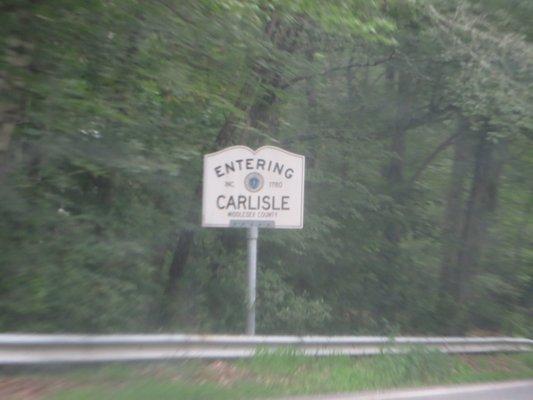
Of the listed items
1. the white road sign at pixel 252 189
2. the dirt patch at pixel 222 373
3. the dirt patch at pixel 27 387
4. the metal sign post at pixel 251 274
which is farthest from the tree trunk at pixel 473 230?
the dirt patch at pixel 27 387

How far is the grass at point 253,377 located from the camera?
7562mm

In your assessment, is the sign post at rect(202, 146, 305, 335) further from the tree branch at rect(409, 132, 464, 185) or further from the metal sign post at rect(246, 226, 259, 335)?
the tree branch at rect(409, 132, 464, 185)

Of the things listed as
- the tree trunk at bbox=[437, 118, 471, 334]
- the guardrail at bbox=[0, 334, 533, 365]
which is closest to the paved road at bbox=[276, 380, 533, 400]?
the guardrail at bbox=[0, 334, 533, 365]

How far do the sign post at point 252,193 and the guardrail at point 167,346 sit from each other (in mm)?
1401

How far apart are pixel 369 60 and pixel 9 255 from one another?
984 cm

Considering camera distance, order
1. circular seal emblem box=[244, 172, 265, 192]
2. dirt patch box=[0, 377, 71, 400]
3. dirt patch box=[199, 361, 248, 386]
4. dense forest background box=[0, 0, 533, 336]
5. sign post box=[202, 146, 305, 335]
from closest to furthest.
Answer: dirt patch box=[0, 377, 71, 400] → dirt patch box=[199, 361, 248, 386] → dense forest background box=[0, 0, 533, 336] → sign post box=[202, 146, 305, 335] → circular seal emblem box=[244, 172, 265, 192]

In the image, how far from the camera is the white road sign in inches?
443

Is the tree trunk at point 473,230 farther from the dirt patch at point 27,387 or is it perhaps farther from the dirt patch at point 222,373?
the dirt patch at point 27,387

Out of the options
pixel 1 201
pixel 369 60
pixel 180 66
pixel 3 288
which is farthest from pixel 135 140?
pixel 369 60

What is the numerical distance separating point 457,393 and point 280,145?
7.38 meters

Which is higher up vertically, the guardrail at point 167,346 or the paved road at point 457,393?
the guardrail at point 167,346

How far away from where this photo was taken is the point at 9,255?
9898mm

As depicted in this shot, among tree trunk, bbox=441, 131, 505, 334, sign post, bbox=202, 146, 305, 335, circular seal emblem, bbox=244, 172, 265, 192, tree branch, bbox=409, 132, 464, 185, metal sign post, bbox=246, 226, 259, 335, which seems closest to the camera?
metal sign post, bbox=246, 226, 259, 335

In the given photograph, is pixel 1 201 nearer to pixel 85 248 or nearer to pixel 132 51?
pixel 85 248
